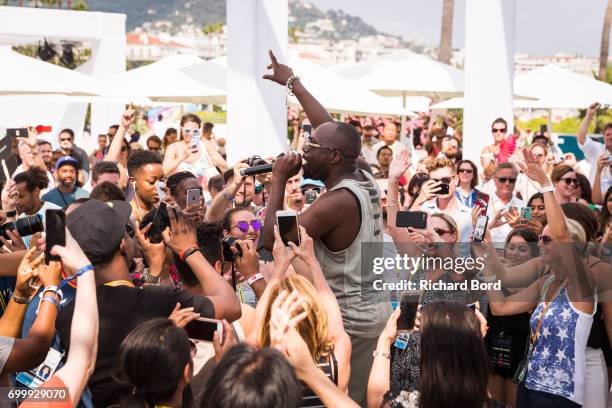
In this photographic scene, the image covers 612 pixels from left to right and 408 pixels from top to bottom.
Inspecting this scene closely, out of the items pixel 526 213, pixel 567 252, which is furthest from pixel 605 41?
pixel 567 252

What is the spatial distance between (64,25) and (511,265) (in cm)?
1949

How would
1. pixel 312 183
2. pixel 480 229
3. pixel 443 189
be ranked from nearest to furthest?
pixel 480 229
pixel 443 189
pixel 312 183

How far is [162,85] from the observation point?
45.6ft

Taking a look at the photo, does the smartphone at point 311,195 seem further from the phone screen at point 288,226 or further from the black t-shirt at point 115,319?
Answer: the black t-shirt at point 115,319

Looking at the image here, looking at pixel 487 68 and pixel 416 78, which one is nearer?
pixel 487 68

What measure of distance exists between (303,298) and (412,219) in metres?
2.07

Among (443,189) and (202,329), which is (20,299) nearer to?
(202,329)

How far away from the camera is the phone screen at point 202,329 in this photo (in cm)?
331

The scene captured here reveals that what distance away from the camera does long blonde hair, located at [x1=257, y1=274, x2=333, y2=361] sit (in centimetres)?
338

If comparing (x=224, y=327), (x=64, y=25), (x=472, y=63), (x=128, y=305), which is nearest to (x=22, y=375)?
(x=128, y=305)

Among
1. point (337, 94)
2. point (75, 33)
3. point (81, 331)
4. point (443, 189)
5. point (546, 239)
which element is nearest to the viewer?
point (81, 331)

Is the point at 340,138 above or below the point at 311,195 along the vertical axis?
above

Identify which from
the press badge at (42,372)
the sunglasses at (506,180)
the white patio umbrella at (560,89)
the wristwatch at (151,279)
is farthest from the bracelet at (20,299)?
the white patio umbrella at (560,89)

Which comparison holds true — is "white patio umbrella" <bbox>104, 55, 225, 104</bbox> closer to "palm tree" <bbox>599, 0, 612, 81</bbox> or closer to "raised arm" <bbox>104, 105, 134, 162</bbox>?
"raised arm" <bbox>104, 105, 134, 162</bbox>
